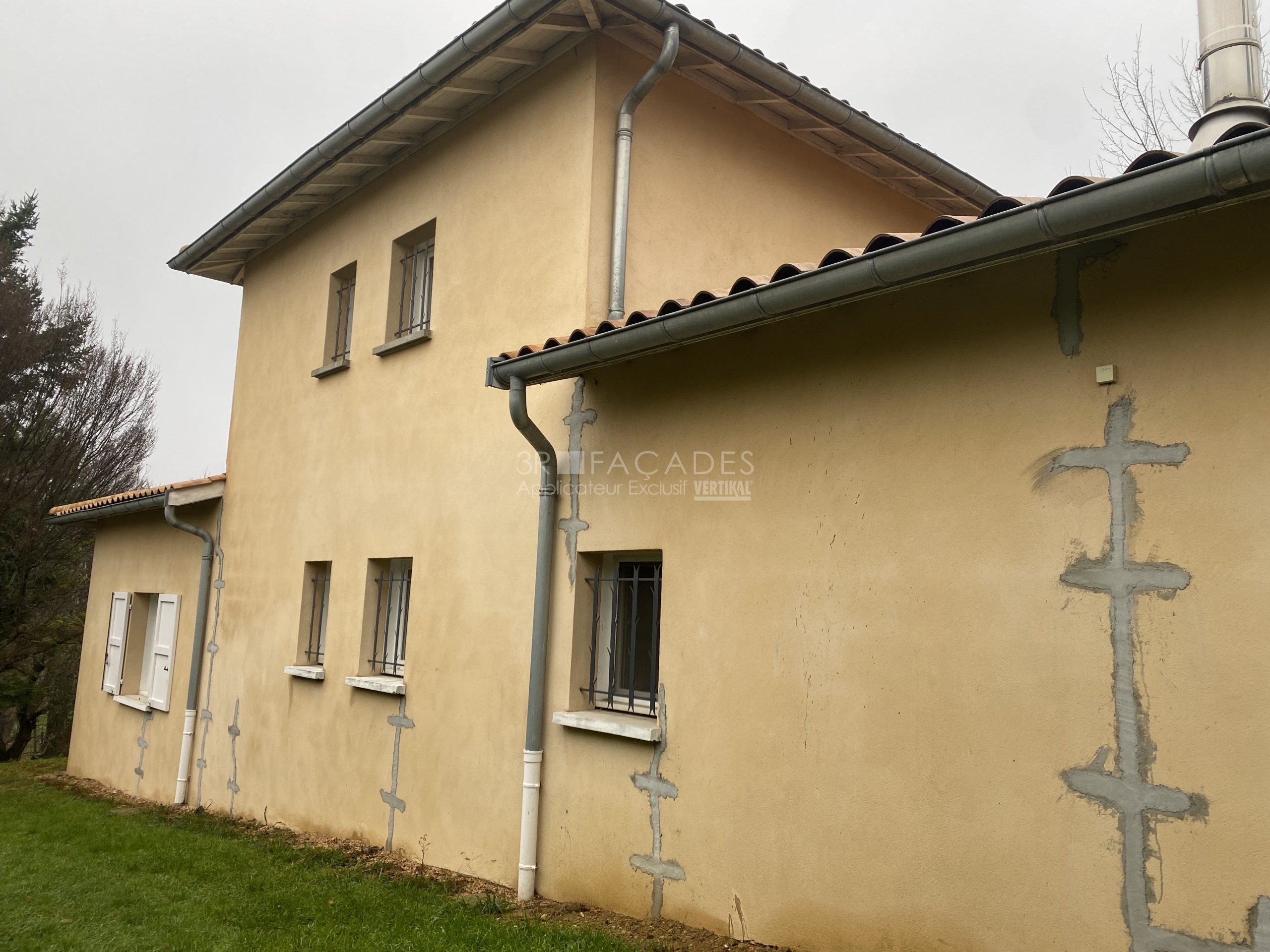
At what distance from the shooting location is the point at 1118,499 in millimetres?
3266

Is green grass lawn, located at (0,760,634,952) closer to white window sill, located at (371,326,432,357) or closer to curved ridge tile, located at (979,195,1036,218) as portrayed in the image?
curved ridge tile, located at (979,195,1036,218)

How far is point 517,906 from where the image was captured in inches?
205

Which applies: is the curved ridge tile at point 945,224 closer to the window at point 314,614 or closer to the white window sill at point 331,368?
the white window sill at point 331,368

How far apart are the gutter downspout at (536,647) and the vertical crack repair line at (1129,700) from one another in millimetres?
3003

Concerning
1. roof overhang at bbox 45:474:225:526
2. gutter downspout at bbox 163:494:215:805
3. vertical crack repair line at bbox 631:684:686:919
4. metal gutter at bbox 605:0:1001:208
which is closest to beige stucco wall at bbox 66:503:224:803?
gutter downspout at bbox 163:494:215:805

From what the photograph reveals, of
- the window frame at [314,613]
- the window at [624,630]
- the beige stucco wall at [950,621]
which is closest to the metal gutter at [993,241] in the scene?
the beige stucco wall at [950,621]

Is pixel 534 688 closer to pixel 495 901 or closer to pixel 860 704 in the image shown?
pixel 495 901

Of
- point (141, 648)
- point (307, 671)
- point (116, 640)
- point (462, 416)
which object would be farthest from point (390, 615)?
point (116, 640)

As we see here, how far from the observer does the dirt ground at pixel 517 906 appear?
4.31 metres

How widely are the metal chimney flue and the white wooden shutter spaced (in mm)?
11971

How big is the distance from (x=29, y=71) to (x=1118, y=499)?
33.7 m

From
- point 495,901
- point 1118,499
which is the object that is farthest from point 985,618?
point 495,901

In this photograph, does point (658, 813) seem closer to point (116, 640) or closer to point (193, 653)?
point (193, 653)

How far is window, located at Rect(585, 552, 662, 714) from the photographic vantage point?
5.30m
